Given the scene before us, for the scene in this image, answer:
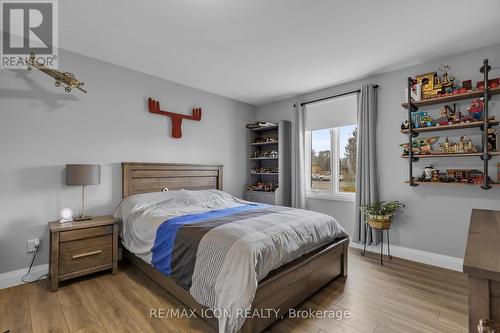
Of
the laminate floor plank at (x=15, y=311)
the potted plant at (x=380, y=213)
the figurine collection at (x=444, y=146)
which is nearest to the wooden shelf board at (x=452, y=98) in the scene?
the figurine collection at (x=444, y=146)

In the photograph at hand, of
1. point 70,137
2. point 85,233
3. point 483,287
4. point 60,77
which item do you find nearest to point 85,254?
point 85,233

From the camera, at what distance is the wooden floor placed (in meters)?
1.84

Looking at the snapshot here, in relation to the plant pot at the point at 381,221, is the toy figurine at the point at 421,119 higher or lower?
higher

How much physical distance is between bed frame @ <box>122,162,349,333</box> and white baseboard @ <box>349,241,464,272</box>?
1.13m

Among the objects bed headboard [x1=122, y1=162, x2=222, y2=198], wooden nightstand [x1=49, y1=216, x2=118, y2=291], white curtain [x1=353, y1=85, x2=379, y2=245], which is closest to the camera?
wooden nightstand [x1=49, y1=216, x2=118, y2=291]

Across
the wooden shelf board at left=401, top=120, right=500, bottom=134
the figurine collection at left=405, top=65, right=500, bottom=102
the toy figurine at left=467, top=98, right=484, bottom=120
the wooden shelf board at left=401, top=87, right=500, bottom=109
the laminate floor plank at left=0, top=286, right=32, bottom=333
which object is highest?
the figurine collection at left=405, top=65, right=500, bottom=102

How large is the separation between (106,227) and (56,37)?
2129 millimetres

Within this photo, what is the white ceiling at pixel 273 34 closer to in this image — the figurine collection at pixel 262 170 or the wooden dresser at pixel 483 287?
the figurine collection at pixel 262 170

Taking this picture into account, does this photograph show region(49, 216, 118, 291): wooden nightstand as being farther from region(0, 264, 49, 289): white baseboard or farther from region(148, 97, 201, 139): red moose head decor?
region(148, 97, 201, 139): red moose head decor

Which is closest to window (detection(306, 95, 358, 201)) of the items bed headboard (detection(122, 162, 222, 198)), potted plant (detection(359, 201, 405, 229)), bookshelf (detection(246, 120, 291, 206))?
bookshelf (detection(246, 120, 291, 206))

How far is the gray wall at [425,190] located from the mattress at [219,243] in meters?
1.25

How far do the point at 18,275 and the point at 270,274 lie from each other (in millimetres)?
2668

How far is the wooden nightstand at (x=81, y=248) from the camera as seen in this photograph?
7.69ft

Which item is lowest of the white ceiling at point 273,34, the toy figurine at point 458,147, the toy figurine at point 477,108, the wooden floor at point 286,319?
the wooden floor at point 286,319
